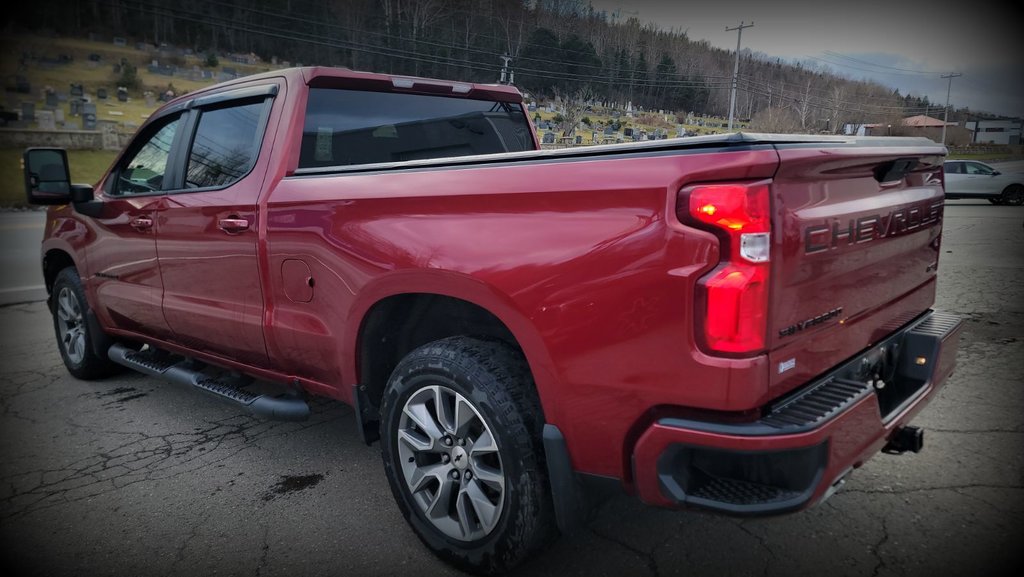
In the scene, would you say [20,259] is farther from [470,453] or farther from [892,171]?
[892,171]

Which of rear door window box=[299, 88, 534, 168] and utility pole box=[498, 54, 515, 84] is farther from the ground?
utility pole box=[498, 54, 515, 84]

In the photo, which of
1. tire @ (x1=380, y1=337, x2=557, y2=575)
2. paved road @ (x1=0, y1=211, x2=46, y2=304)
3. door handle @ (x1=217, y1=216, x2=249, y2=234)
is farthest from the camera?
paved road @ (x1=0, y1=211, x2=46, y2=304)

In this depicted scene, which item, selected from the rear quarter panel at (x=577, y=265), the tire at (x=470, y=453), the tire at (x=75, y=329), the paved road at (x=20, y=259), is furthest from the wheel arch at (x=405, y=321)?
the paved road at (x=20, y=259)

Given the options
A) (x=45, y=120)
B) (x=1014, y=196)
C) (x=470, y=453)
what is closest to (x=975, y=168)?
(x=1014, y=196)

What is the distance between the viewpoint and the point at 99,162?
86.4 ft

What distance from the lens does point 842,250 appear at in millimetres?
1907

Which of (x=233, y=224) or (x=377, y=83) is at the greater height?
(x=377, y=83)

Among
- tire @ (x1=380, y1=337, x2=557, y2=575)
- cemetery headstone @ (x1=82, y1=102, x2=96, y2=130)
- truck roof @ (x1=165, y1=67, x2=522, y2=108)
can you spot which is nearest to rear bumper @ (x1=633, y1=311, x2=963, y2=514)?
tire @ (x1=380, y1=337, x2=557, y2=575)

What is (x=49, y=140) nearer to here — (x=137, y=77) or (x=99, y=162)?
(x=99, y=162)

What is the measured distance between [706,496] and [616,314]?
0.56 metres

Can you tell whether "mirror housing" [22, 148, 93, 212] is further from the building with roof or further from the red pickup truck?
the building with roof

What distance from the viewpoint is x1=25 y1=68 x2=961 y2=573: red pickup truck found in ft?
5.49

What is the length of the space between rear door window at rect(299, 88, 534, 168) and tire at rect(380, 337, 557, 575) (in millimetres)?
1410

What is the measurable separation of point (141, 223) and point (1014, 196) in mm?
25674
